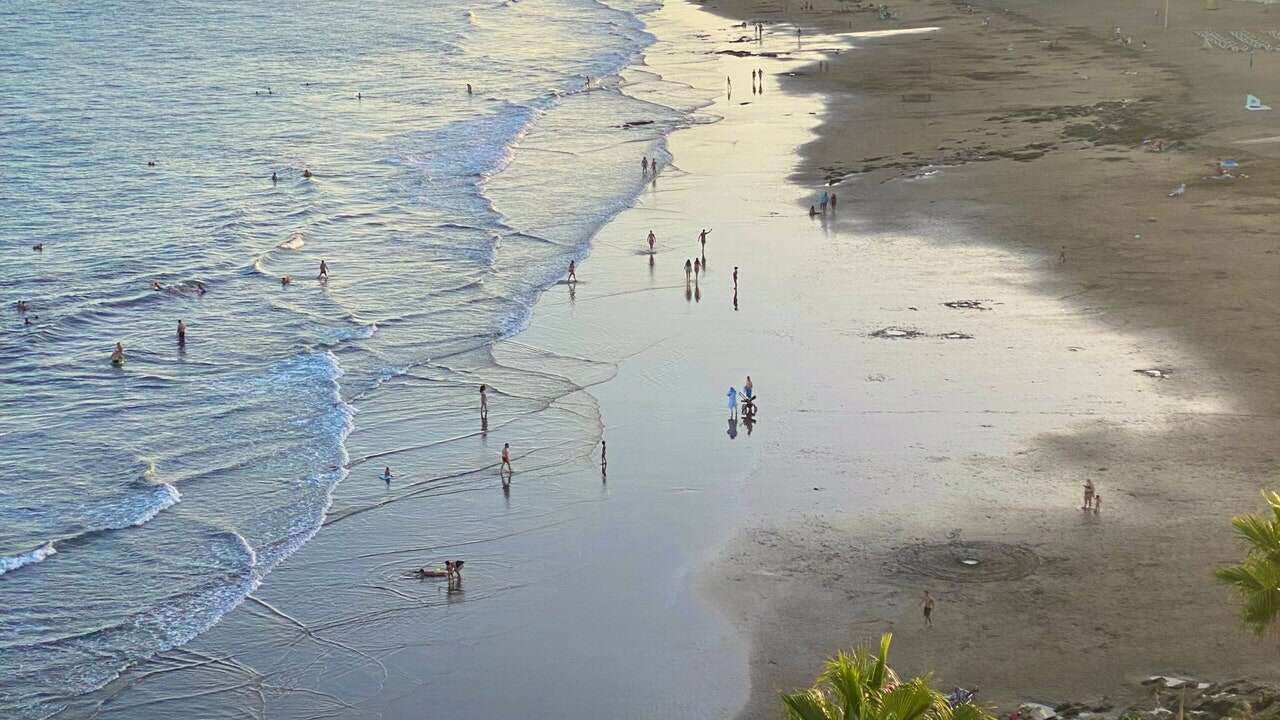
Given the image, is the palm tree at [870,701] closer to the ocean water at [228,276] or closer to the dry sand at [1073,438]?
the dry sand at [1073,438]

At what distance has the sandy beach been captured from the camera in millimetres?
23875

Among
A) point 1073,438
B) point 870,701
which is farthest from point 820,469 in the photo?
point 870,701

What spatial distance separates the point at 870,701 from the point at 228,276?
39712 mm

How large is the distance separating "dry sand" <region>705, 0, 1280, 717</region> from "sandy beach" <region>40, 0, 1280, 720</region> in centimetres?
10

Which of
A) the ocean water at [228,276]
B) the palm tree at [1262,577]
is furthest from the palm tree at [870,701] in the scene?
the ocean water at [228,276]

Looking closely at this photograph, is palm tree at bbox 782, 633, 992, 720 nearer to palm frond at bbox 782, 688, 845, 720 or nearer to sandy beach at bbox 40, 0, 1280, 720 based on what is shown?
palm frond at bbox 782, 688, 845, 720

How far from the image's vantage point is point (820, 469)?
3158 centimetres

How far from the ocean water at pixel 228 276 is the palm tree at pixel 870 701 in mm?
14831

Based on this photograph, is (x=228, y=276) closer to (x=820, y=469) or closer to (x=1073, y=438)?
(x=820, y=469)

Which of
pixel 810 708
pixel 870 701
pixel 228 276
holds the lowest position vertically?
pixel 228 276

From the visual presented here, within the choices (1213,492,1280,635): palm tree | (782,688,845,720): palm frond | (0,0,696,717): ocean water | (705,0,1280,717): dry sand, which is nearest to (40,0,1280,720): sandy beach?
(705,0,1280,717): dry sand

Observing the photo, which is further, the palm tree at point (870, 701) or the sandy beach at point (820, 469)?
the sandy beach at point (820, 469)

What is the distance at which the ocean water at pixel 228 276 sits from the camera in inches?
1122

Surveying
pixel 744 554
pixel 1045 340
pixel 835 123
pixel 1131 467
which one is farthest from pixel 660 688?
pixel 835 123
